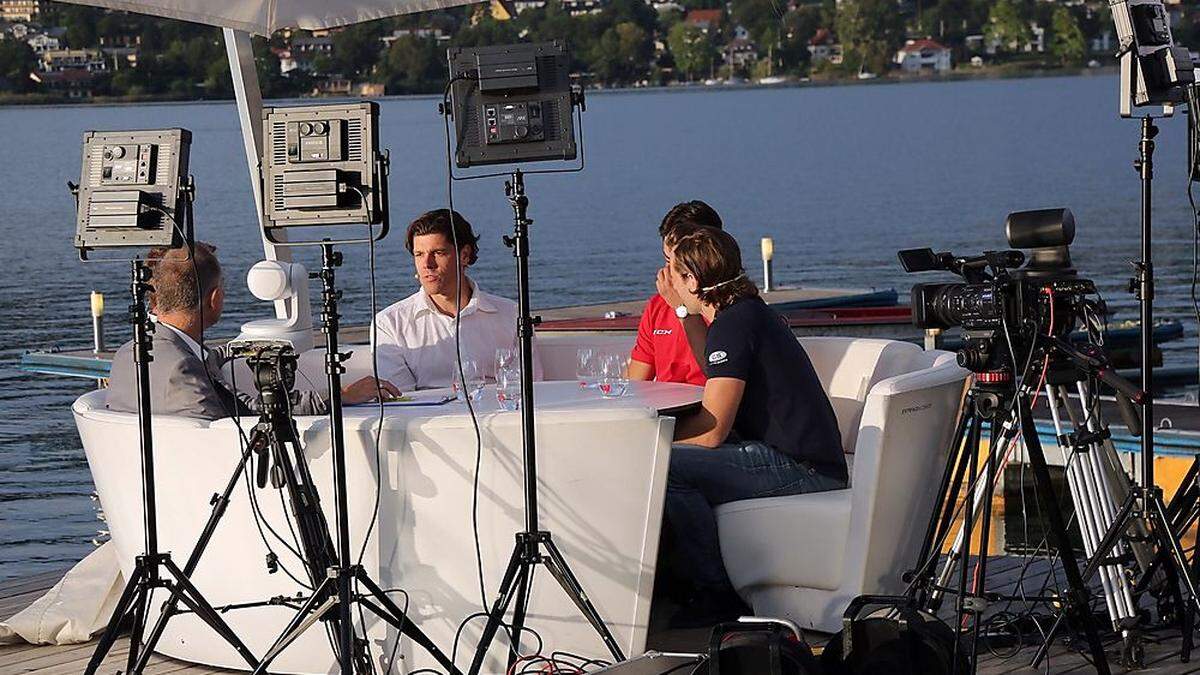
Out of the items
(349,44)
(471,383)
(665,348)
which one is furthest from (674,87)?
(471,383)

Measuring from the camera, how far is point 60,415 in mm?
17781

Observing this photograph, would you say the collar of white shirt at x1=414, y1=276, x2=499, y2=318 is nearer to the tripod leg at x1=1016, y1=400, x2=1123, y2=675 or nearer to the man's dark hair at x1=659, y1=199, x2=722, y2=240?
the man's dark hair at x1=659, y1=199, x2=722, y2=240

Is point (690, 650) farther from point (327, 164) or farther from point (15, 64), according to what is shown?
point (15, 64)

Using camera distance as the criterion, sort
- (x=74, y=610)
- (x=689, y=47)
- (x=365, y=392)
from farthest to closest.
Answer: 1. (x=689, y=47)
2. (x=365, y=392)
3. (x=74, y=610)

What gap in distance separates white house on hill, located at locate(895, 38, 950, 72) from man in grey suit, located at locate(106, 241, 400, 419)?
246ft

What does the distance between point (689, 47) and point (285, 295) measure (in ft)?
106

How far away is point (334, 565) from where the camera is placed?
4719 mm

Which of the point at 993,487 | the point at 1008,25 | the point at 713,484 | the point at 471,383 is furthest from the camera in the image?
the point at 1008,25

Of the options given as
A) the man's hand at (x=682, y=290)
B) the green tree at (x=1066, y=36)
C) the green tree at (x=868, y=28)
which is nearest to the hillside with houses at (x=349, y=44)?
the man's hand at (x=682, y=290)

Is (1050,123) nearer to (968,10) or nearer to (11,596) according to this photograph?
(968,10)

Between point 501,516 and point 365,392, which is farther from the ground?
point 365,392

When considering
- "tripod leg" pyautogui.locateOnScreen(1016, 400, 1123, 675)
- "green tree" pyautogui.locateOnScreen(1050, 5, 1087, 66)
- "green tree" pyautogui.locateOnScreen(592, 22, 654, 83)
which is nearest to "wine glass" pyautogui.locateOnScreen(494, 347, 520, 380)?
"tripod leg" pyautogui.locateOnScreen(1016, 400, 1123, 675)

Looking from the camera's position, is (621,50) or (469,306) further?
(621,50)

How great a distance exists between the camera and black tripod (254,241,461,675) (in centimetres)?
458
